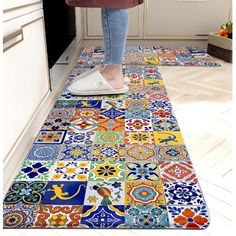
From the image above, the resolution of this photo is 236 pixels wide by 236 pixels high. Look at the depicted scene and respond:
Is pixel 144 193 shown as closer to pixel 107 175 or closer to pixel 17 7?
pixel 107 175

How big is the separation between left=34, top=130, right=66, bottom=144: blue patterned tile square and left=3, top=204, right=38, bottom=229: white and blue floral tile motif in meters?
0.31

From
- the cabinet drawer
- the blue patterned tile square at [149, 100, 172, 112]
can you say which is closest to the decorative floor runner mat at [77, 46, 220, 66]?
the blue patterned tile square at [149, 100, 172, 112]

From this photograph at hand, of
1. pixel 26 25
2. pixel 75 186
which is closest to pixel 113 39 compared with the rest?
pixel 26 25

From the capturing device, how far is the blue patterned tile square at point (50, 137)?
1048 mm

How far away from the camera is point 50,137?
107 centimetres

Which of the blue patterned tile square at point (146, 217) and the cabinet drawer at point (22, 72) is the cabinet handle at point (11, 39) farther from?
the blue patterned tile square at point (146, 217)

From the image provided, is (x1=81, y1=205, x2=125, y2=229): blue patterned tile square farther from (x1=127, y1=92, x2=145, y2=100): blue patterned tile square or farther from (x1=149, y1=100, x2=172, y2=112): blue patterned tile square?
(x1=127, y1=92, x2=145, y2=100): blue patterned tile square

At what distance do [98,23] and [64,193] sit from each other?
1.83 meters

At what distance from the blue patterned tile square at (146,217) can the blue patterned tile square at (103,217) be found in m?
0.02

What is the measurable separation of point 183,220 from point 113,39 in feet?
2.78

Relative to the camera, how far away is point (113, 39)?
134 cm
